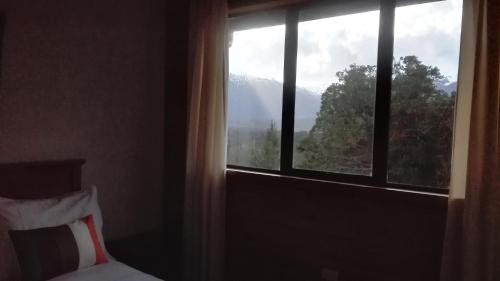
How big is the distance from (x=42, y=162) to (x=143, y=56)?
1.10 m

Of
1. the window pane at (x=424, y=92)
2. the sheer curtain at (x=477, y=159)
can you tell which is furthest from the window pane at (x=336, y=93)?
the sheer curtain at (x=477, y=159)

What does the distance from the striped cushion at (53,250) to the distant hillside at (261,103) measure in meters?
1.38

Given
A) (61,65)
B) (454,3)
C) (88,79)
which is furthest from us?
(88,79)

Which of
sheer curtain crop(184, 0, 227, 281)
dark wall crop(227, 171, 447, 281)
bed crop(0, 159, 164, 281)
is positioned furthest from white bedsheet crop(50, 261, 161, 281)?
dark wall crop(227, 171, 447, 281)

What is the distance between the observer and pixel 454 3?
194 cm

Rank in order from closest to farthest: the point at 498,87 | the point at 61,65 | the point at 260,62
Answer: the point at 498,87, the point at 61,65, the point at 260,62

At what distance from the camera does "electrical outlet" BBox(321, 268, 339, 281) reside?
2.17m

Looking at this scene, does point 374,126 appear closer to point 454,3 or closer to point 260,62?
point 454,3

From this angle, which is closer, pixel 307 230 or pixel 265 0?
pixel 307 230

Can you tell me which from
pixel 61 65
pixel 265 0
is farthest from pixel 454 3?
pixel 61 65

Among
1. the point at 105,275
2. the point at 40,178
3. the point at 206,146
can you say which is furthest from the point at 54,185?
the point at 206,146

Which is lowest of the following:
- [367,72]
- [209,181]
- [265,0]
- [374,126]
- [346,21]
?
[209,181]

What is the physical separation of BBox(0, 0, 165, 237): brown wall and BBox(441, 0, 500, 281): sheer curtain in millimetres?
2167

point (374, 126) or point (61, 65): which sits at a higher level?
point (61, 65)
